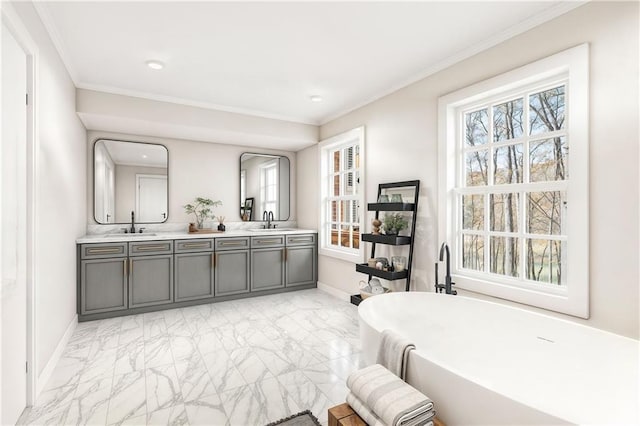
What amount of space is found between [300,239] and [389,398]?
361 cm

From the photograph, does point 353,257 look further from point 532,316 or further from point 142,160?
point 142,160

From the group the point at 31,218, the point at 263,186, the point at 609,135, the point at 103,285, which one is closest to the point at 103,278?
the point at 103,285

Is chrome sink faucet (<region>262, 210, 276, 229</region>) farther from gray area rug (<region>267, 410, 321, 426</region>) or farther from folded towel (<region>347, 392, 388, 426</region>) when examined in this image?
folded towel (<region>347, 392, 388, 426</region>)

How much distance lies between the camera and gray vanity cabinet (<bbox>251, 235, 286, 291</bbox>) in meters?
4.54

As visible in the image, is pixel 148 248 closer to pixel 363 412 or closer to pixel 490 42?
pixel 363 412

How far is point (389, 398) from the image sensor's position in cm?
135

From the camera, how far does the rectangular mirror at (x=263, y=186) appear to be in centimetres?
518

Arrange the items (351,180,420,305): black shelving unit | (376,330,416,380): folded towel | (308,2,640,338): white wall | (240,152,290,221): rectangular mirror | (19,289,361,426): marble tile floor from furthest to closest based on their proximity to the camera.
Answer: (240,152,290,221): rectangular mirror, (351,180,420,305): black shelving unit, (19,289,361,426): marble tile floor, (308,2,640,338): white wall, (376,330,416,380): folded towel

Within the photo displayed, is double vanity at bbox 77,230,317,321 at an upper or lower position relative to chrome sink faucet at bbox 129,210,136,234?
lower

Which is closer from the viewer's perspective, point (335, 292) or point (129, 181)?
point (129, 181)

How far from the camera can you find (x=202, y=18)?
7.60 feet

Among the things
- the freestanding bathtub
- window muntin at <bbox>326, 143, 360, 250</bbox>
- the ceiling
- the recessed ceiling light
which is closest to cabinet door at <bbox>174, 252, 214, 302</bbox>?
window muntin at <bbox>326, 143, 360, 250</bbox>

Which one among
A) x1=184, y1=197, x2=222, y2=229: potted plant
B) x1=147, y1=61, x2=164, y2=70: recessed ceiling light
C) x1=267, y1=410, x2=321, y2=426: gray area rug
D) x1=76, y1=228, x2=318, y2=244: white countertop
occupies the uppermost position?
x1=147, y1=61, x2=164, y2=70: recessed ceiling light

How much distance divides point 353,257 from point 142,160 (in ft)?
10.3
